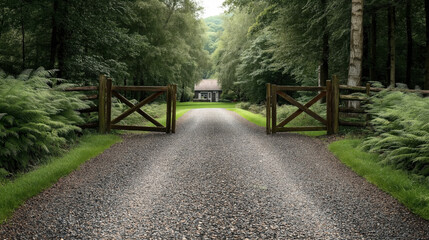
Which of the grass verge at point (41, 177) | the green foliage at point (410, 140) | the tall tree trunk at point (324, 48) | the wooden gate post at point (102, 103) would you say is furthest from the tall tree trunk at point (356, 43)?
the grass verge at point (41, 177)

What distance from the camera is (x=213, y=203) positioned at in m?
4.42

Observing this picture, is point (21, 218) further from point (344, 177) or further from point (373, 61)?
point (373, 61)

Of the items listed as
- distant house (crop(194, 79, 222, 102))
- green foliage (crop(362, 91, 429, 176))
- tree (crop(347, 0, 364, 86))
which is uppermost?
distant house (crop(194, 79, 222, 102))

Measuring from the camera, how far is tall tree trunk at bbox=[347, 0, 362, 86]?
10.8 metres

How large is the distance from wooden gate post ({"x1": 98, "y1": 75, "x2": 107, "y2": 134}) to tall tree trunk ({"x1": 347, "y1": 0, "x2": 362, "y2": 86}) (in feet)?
29.1

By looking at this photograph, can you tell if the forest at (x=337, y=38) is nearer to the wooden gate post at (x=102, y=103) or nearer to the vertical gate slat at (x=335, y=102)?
the vertical gate slat at (x=335, y=102)

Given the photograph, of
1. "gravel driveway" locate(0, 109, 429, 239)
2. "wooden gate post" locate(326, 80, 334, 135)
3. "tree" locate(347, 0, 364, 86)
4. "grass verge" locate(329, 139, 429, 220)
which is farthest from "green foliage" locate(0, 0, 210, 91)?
"grass verge" locate(329, 139, 429, 220)

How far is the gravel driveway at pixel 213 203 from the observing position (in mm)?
3564

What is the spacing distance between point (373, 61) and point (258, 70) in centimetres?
903

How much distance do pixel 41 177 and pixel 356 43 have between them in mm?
10757

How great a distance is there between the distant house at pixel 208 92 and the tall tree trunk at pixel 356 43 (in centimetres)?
6040

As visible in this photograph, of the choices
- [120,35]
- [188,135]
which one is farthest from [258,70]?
[188,135]

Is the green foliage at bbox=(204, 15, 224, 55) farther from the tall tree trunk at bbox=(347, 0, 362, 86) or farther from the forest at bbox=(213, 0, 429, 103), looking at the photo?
the tall tree trunk at bbox=(347, 0, 362, 86)

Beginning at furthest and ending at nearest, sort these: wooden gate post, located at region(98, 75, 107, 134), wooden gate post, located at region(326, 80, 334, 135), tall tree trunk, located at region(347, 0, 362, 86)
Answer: tall tree trunk, located at region(347, 0, 362, 86)
wooden gate post, located at region(326, 80, 334, 135)
wooden gate post, located at region(98, 75, 107, 134)
